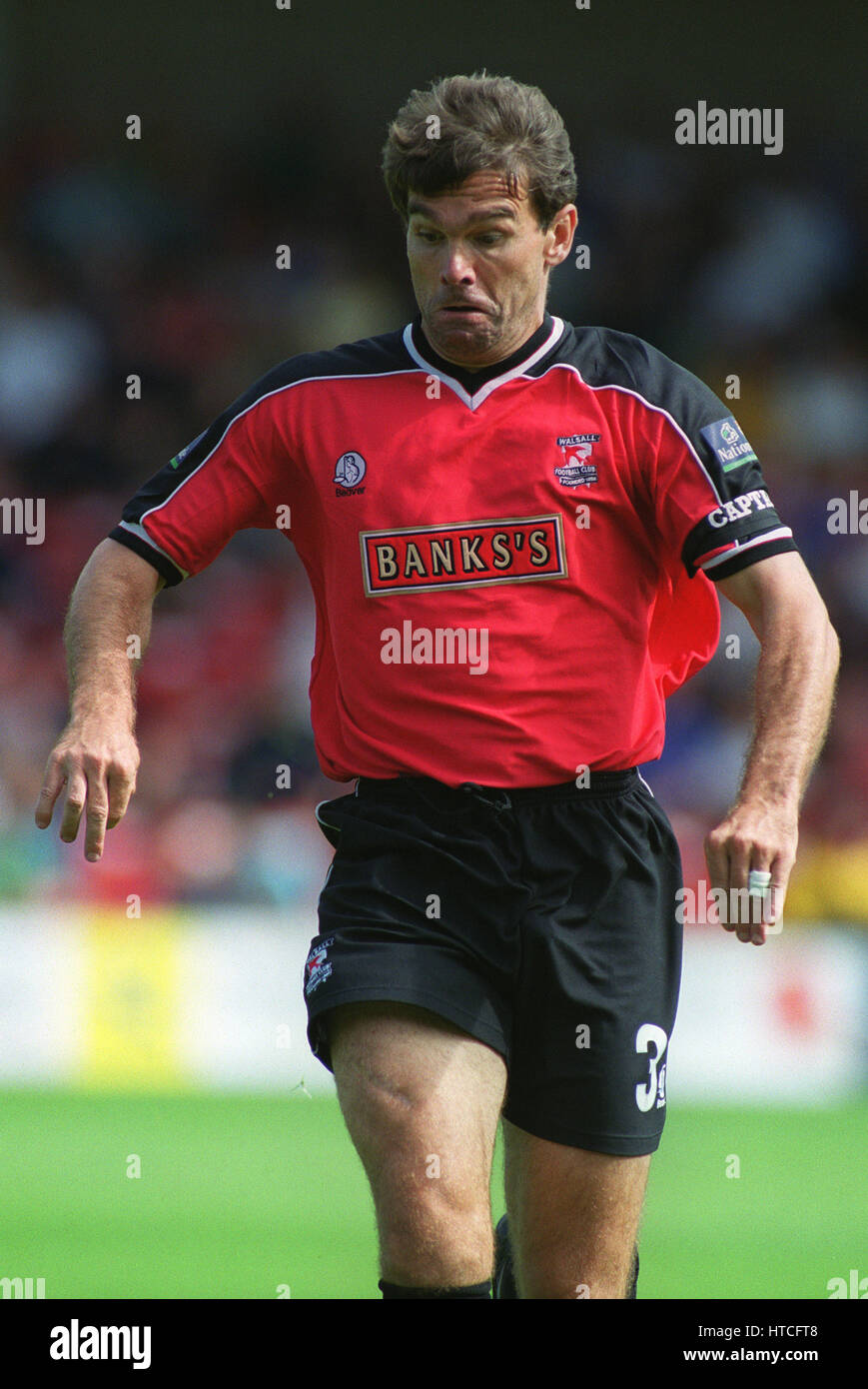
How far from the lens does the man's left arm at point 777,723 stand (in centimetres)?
384

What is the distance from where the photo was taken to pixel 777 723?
161 inches

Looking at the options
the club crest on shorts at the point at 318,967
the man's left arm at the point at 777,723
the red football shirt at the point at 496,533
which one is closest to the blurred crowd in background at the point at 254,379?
the red football shirt at the point at 496,533

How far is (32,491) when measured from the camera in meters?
13.8

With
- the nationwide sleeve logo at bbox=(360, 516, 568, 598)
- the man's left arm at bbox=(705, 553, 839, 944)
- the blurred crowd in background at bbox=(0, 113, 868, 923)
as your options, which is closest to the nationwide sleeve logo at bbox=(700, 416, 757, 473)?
the man's left arm at bbox=(705, 553, 839, 944)

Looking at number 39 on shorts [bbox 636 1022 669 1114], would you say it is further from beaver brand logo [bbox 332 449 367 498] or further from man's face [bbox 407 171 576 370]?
man's face [bbox 407 171 576 370]

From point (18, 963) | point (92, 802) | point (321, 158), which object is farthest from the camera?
point (321, 158)

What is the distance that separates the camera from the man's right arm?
13.3 feet

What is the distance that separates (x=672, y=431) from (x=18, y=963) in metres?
7.10

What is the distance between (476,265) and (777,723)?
1.20m

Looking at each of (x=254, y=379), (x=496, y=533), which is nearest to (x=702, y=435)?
(x=496, y=533)

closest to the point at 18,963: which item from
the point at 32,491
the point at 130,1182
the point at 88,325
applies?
the point at 130,1182

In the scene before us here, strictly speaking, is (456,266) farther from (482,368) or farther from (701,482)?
(701,482)
